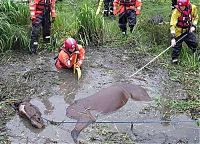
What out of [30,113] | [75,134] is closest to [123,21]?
[30,113]

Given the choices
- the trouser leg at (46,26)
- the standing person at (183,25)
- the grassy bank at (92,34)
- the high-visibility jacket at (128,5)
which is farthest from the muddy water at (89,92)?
the high-visibility jacket at (128,5)

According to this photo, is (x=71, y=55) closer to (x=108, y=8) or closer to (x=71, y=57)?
(x=71, y=57)

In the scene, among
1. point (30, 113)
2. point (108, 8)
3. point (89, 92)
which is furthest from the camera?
point (108, 8)

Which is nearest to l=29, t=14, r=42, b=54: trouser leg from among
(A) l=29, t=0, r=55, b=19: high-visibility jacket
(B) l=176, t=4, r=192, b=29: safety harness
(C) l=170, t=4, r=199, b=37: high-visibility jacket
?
(A) l=29, t=0, r=55, b=19: high-visibility jacket

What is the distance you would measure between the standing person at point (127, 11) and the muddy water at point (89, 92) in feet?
2.95

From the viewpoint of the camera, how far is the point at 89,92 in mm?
8102

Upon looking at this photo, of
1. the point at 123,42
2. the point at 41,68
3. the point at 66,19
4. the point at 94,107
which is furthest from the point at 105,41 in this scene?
the point at 94,107

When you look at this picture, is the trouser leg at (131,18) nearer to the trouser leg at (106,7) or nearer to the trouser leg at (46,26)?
the trouser leg at (106,7)

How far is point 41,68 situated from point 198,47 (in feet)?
10.9

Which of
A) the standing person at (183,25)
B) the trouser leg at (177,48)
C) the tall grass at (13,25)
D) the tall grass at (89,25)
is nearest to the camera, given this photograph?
the standing person at (183,25)

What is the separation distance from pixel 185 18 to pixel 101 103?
109 inches

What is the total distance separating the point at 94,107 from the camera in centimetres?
743

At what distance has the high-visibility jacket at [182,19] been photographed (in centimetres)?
899

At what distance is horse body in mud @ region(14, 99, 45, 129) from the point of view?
695cm
